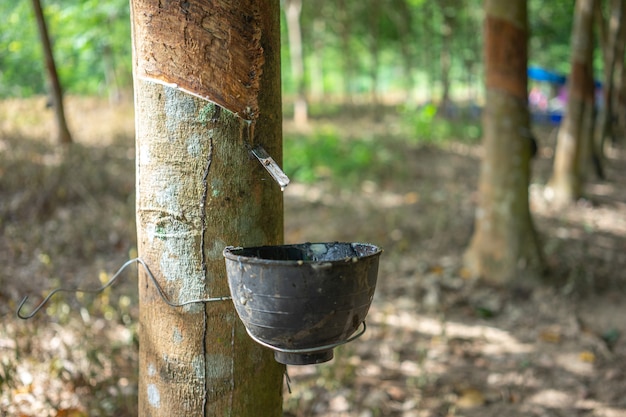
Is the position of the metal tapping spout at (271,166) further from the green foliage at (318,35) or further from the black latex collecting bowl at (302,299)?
the green foliage at (318,35)

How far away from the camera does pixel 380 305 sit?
16.8 ft

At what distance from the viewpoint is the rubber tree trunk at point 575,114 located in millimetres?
8102

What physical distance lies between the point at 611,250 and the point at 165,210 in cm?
593

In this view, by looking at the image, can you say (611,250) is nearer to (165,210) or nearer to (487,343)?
(487,343)

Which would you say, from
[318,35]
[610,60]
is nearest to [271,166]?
[610,60]

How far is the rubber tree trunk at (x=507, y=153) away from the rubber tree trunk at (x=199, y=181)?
3.95 metres

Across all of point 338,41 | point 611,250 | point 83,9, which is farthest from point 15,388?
point 338,41

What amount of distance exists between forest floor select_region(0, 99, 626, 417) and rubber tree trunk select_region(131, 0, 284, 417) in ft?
4.36

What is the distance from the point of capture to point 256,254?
1806 mm

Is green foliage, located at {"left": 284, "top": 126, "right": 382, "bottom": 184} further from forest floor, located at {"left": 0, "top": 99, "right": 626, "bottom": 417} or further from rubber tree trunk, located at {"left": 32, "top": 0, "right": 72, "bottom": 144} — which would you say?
rubber tree trunk, located at {"left": 32, "top": 0, "right": 72, "bottom": 144}

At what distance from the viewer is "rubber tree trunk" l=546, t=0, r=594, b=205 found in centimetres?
810

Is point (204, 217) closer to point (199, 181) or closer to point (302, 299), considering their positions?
point (199, 181)

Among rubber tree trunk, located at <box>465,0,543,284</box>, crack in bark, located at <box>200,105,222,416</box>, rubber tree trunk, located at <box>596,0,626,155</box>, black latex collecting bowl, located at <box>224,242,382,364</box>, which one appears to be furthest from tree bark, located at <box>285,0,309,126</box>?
black latex collecting bowl, located at <box>224,242,382,364</box>

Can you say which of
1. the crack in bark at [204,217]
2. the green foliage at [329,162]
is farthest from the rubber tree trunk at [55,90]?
the crack in bark at [204,217]
